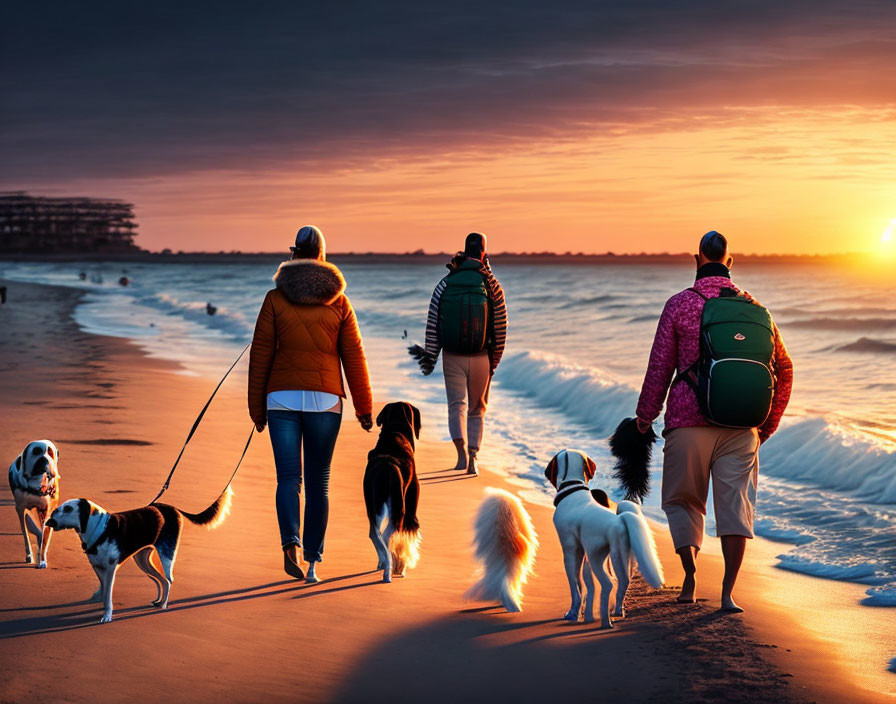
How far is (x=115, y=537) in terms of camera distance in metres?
5.08

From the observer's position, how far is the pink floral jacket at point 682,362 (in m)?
5.53

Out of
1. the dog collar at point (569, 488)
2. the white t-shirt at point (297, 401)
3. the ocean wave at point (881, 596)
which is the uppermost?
the white t-shirt at point (297, 401)

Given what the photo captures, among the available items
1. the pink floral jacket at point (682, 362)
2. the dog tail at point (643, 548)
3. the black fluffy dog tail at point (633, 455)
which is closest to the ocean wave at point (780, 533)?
the black fluffy dog tail at point (633, 455)

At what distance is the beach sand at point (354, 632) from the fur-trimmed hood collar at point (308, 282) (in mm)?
1727

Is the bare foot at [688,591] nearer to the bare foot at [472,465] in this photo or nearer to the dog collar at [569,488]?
the dog collar at [569,488]

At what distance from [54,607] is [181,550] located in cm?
134

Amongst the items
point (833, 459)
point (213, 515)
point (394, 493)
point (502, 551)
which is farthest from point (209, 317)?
point (502, 551)

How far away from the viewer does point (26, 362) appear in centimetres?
1727

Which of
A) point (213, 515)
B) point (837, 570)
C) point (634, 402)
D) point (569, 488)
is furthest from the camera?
point (634, 402)

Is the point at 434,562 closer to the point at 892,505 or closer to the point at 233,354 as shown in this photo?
the point at 892,505

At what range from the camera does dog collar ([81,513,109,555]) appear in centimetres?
506

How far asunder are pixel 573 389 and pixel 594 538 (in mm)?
A: 11995

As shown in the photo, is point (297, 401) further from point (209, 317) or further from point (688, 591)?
point (209, 317)

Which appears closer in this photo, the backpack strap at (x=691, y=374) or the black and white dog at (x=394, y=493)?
the backpack strap at (x=691, y=374)
